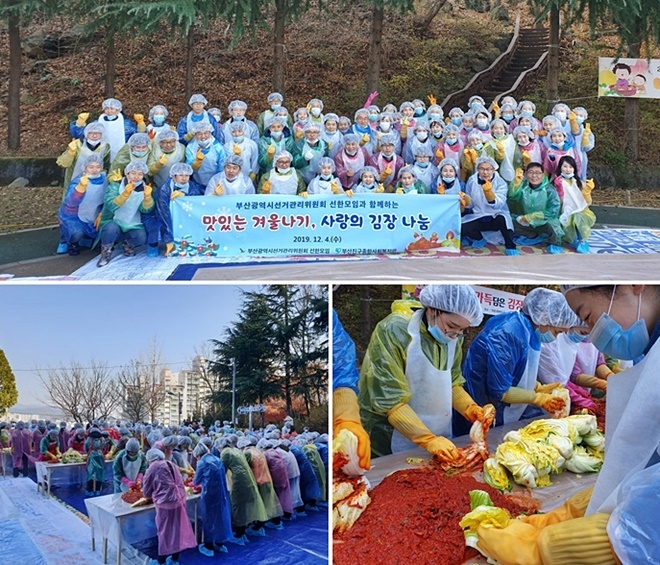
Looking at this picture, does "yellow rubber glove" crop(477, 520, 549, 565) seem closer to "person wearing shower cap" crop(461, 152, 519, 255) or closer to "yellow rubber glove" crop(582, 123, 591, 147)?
"person wearing shower cap" crop(461, 152, 519, 255)

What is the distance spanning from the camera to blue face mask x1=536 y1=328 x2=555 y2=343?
9.51 ft

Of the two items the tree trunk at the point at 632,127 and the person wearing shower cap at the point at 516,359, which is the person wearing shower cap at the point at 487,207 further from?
the tree trunk at the point at 632,127

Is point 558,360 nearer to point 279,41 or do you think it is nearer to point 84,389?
point 84,389

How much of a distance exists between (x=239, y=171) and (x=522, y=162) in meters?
3.13

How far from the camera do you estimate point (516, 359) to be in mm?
3064

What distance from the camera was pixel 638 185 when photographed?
12.8 m

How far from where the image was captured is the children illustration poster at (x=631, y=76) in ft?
38.0

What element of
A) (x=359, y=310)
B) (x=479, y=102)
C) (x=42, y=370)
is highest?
(x=479, y=102)

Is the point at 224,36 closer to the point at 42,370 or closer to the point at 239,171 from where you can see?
the point at 239,171

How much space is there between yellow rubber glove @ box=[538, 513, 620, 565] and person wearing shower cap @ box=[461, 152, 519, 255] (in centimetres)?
547

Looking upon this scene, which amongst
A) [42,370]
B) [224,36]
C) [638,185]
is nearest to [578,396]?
[42,370]

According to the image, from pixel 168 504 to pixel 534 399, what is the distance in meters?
1.63

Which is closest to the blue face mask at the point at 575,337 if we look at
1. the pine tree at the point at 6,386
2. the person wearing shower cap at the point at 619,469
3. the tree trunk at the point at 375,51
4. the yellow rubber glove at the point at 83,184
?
the person wearing shower cap at the point at 619,469

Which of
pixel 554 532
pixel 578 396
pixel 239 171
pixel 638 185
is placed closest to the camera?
pixel 554 532
